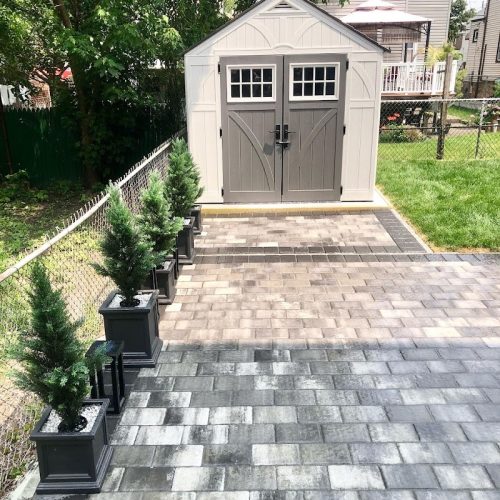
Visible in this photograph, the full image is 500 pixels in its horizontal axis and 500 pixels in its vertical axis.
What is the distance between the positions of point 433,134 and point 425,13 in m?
6.83

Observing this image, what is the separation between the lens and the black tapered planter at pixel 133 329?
3986 mm

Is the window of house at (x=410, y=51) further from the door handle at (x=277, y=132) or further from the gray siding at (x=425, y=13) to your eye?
the door handle at (x=277, y=132)

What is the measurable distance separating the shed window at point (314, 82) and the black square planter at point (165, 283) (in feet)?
14.3

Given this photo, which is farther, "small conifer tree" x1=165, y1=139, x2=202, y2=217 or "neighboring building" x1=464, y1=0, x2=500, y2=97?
"neighboring building" x1=464, y1=0, x2=500, y2=97

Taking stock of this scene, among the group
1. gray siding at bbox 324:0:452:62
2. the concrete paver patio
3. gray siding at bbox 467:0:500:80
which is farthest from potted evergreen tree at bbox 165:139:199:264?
gray siding at bbox 467:0:500:80

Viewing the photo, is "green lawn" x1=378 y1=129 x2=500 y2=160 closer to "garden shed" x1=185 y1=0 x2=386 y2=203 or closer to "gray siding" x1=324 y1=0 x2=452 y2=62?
"garden shed" x1=185 y1=0 x2=386 y2=203

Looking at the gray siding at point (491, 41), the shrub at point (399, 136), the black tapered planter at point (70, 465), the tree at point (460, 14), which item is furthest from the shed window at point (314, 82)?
the tree at point (460, 14)

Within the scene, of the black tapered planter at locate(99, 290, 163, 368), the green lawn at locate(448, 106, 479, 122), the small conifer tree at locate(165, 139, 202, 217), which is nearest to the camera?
the black tapered planter at locate(99, 290, 163, 368)

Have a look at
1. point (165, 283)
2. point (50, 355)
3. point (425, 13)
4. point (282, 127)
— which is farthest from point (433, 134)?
point (50, 355)

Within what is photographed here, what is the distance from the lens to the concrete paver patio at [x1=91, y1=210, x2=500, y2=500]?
2930 millimetres

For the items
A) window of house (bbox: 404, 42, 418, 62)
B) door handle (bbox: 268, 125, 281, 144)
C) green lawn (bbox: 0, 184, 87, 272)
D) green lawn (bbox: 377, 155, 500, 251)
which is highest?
window of house (bbox: 404, 42, 418, 62)

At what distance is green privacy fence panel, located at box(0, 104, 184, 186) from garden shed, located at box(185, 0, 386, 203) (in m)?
2.78

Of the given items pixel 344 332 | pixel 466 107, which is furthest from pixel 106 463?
pixel 466 107

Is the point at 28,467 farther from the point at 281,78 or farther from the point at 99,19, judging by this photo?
the point at 99,19
